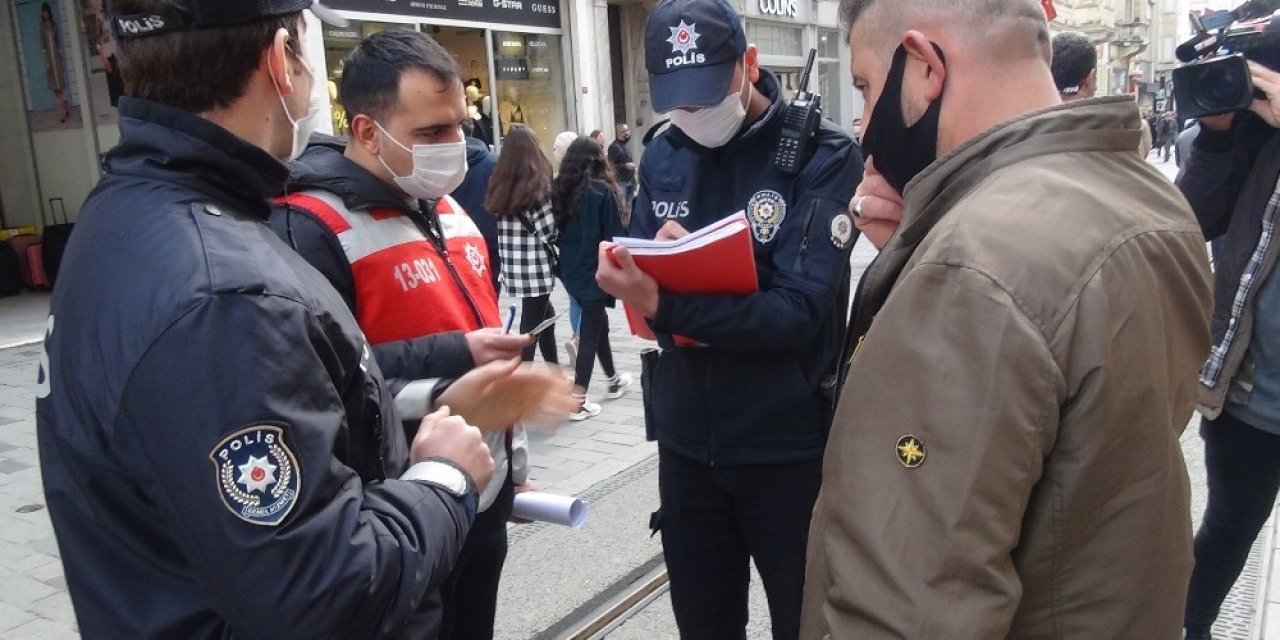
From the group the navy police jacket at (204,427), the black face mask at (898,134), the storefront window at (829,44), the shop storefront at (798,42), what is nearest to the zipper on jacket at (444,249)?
the navy police jacket at (204,427)

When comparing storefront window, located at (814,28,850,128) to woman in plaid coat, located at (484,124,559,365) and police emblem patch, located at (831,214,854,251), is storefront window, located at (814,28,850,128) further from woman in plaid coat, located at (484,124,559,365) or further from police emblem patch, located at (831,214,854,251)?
police emblem patch, located at (831,214,854,251)

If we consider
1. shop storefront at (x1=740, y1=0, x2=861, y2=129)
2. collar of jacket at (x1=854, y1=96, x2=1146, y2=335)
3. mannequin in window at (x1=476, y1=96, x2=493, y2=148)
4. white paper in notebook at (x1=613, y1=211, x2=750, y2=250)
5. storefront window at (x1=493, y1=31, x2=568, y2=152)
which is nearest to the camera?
collar of jacket at (x1=854, y1=96, x2=1146, y2=335)

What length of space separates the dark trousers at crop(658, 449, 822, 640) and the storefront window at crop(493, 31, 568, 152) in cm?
1321

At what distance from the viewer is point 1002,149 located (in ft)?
4.35

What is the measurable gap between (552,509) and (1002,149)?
4.48ft

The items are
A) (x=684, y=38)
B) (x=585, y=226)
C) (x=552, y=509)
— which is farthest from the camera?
(x=585, y=226)

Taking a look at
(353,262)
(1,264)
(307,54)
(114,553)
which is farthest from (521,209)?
(1,264)

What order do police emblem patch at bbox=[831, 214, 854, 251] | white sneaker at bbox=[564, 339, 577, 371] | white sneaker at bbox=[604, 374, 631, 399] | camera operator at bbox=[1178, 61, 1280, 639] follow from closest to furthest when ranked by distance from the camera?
police emblem patch at bbox=[831, 214, 854, 251] → camera operator at bbox=[1178, 61, 1280, 639] → white sneaker at bbox=[604, 374, 631, 399] → white sneaker at bbox=[564, 339, 577, 371]

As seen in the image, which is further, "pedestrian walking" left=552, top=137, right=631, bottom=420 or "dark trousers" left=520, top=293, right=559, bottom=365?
"dark trousers" left=520, top=293, right=559, bottom=365

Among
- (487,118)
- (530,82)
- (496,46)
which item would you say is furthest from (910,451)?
(530,82)

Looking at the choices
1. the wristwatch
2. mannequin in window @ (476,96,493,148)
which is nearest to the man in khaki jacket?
the wristwatch

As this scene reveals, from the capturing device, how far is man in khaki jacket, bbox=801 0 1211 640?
1.16m

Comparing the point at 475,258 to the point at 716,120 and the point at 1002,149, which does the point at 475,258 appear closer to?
the point at 716,120

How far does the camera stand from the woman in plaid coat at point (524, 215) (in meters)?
6.62
